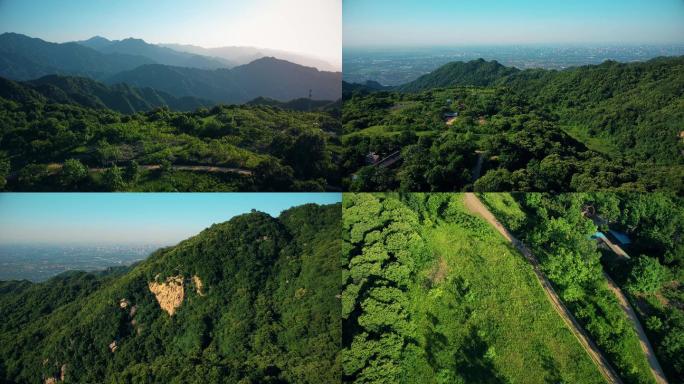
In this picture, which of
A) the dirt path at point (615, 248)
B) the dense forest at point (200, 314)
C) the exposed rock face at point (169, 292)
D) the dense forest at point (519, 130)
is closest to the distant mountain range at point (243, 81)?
the dense forest at point (519, 130)

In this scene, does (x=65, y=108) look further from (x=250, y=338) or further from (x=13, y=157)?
(x=250, y=338)

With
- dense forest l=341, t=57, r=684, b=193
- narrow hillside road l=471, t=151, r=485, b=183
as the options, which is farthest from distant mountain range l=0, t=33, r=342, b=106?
narrow hillside road l=471, t=151, r=485, b=183

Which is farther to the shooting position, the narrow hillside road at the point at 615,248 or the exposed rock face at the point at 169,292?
the narrow hillside road at the point at 615,248

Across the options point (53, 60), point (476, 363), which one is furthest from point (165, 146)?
point (476, 363)

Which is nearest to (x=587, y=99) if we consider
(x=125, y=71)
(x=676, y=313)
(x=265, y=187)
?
(x=676, y=313)

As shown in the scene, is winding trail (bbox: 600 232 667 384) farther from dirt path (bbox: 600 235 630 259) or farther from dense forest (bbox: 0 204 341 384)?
dense forest (bbox: 0 204 341 384)

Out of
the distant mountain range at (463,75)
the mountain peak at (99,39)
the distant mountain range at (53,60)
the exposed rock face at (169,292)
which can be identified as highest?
the mountain peak at (99,39)

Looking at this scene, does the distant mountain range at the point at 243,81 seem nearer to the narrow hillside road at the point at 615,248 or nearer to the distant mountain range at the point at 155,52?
the distant mountain range at the point at 155,52
